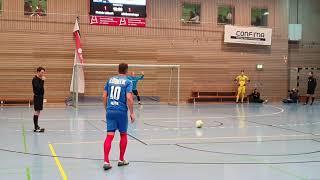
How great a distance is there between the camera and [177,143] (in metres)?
11.0

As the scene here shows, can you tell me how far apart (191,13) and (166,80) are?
4.72 m

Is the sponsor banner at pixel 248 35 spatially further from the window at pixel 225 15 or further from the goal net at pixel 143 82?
the goal net at pixel 143 82

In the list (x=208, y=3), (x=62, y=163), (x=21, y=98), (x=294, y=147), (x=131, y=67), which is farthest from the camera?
(x=208, y=3)

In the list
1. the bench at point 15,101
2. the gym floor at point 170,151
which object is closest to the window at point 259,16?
the gym floor at point 170,151

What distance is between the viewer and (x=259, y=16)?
99.5ft

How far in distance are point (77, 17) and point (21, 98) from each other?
18.6 feet

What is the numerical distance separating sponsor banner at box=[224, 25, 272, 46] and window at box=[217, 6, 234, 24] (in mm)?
724

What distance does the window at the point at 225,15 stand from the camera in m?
29.3

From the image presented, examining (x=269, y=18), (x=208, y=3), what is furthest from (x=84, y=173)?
(x=269, y=18)

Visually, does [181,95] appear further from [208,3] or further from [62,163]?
[62,163]

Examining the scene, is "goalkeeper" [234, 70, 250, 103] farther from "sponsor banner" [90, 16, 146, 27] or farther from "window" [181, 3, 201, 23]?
"sponsor banner" [90, 16, 146, 27]

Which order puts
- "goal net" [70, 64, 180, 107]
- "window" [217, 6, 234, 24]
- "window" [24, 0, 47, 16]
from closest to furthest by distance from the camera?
1. "window" [24, 0, 47, 16]
2. "goal net" [70, 64, 180, 107]
3. "window" [217, 6, 234, 24]

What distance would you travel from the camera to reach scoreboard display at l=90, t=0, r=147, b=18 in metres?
25.9

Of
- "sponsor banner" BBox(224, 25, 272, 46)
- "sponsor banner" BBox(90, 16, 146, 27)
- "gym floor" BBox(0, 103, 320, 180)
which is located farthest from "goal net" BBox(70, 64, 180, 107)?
"gym floor" BBox(0, 103, 320, 180)
